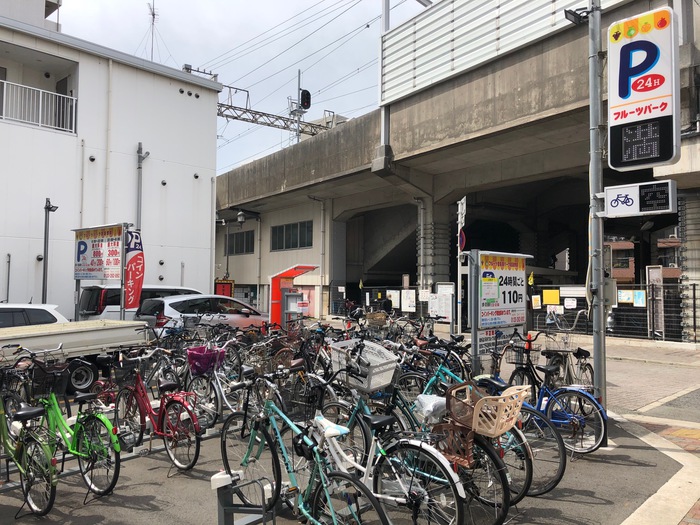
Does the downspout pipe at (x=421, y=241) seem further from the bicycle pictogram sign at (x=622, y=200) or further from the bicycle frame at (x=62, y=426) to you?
the bicycle frame at (x=62, y=426)

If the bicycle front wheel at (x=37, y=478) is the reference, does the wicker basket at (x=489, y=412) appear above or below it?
above

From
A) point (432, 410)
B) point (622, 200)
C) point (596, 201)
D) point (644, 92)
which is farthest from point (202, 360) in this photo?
point (644, 92)

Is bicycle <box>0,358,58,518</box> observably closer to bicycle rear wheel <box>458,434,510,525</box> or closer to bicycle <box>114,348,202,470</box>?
bicycle <box>114,348,202,470</box>

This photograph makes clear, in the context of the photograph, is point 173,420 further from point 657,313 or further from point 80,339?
point 657,313

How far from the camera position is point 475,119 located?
16438 millimetres

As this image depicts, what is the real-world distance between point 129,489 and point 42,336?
417cm

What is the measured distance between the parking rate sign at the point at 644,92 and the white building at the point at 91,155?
47.2ft

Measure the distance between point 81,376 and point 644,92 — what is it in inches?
345

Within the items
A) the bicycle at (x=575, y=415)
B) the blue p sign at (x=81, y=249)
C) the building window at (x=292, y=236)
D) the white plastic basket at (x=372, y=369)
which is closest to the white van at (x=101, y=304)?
the blue p sign at (x=81, y=249)

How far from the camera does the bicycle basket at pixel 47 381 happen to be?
16.6ft

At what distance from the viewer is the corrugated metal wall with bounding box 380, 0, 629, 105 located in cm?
1457

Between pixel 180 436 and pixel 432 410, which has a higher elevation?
pixel 432 410

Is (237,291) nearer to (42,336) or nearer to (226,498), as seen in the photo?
(42,336)

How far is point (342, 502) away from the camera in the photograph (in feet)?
10.9
